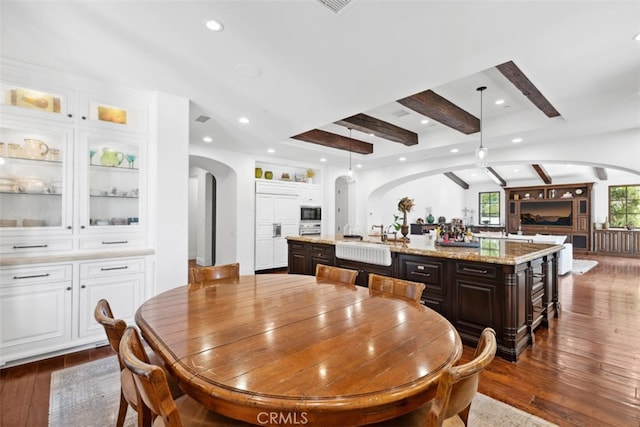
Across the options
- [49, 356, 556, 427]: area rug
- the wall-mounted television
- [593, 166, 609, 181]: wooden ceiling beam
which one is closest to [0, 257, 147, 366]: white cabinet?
[49, 356, 556, 427]: area rug

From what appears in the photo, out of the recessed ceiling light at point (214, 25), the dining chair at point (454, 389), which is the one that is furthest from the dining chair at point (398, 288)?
the recessed ceiling light at point (214, 25)

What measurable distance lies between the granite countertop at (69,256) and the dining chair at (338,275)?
1.91 m

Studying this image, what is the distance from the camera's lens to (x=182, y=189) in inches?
133

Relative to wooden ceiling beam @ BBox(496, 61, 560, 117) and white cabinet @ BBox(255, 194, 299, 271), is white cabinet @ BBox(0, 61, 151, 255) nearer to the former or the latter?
white cabinet @ BBox(255, 194, 299, 271)

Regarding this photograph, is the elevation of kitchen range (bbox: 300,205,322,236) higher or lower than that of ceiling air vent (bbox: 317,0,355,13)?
lower

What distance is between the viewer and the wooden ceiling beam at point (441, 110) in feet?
12.0

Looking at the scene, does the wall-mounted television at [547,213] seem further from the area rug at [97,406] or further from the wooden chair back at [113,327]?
the wooden chair back at [113,327]

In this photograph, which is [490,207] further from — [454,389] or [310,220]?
[454,389]

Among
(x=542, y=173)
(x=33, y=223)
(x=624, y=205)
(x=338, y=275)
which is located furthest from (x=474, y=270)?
(x=624, y=205)

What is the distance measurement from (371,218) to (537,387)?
6.31 meters

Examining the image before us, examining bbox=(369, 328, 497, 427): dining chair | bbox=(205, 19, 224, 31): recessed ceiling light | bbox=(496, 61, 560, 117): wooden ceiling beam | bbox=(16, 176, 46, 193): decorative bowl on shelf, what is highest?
bbox=(205, 19, 224, 31): recessed ceiling light

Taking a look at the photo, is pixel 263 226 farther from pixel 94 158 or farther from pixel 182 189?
pixel 94 158

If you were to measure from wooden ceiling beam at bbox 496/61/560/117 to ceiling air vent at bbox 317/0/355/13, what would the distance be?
168cm

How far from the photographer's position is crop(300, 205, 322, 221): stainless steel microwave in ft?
23.7
